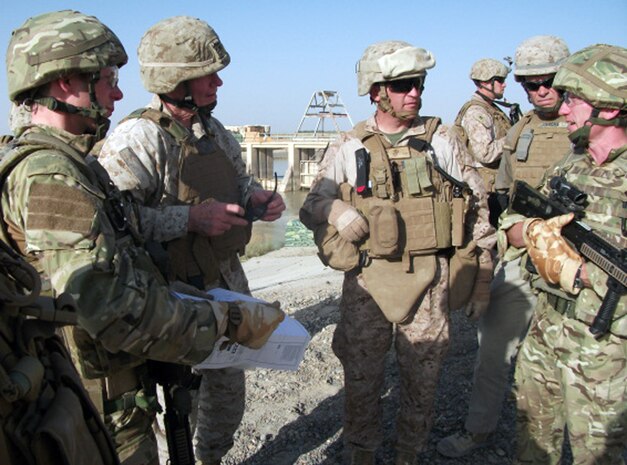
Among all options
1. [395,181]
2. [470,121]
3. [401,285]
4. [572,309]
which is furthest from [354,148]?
[470,121]

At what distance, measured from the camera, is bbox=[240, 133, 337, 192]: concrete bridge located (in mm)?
34906

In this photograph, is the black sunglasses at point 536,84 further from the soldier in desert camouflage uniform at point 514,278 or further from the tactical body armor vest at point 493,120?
the tactical body armor vest at point 493,120

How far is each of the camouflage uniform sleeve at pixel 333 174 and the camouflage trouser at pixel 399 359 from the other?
0.45m

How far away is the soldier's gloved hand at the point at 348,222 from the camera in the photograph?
3102mm

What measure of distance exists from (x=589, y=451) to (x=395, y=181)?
1.64m

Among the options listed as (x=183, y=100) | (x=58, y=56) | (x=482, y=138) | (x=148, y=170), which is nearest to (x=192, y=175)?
(x=148, y=170)

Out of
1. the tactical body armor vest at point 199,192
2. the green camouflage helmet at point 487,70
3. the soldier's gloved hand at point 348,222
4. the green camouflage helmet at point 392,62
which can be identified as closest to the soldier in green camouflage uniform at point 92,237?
the tactical body armor vest at point 199,192

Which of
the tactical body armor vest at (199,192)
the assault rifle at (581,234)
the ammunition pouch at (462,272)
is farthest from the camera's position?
the ammunition pouch at (462,272)

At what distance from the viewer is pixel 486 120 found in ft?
18.1

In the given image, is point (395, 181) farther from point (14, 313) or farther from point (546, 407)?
point (14, 313)

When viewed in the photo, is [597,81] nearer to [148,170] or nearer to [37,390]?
[148,170]

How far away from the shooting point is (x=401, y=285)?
3.12 meters

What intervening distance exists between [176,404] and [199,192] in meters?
1.08

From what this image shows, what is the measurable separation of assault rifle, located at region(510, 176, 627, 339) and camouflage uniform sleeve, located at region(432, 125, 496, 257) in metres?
0.54
